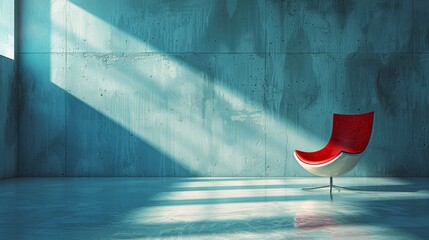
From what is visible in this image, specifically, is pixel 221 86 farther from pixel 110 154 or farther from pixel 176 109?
pixel 110 154

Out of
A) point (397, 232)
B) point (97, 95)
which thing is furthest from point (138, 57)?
point (397, 232)

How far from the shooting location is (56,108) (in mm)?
7879

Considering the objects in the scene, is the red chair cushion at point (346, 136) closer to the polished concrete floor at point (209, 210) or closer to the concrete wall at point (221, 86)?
the polished concrete floor at point (209, 210)

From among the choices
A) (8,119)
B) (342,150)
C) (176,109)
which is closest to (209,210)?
A: (342,150)

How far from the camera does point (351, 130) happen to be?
6203 millimetres

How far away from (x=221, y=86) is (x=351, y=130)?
2.32 metres

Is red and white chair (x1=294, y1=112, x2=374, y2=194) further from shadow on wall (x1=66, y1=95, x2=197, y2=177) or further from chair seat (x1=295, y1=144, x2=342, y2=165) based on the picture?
shadow on wall (x1=66, y1=95, x2=197, y2=177)

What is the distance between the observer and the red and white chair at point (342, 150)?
18.2 ft

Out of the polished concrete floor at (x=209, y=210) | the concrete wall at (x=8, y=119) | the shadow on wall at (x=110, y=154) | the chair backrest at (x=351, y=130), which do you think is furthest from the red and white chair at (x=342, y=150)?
the concrete wall at (x=8, y=119)

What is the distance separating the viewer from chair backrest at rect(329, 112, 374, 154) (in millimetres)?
5957

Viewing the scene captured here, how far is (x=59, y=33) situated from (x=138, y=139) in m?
2.03

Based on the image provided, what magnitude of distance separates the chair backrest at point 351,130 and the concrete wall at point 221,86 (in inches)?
57.4

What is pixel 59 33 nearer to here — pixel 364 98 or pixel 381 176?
pixel 364 98

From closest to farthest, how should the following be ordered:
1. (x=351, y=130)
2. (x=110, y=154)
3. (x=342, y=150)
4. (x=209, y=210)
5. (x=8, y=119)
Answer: (x=209, y=210)
(x=342, y=150)
(x=351, y=130)
(x=8, y=119)
(x=110, y=154)
